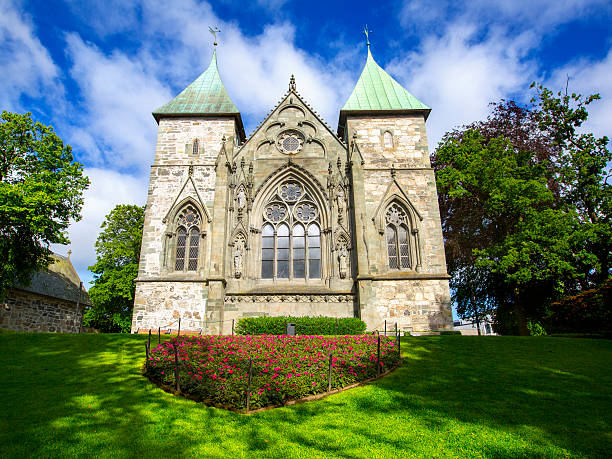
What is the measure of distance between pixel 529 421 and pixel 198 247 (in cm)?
1646

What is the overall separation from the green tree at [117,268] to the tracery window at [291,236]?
1361 cm

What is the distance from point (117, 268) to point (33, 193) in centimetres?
1236

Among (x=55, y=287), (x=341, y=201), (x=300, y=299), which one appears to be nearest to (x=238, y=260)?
(x=300, y=299)

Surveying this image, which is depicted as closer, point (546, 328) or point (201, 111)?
point (201, 111)

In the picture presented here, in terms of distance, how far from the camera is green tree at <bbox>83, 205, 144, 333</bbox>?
2930 centimetres

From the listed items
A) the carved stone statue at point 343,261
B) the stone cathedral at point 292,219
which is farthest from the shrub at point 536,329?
the carved stone statue at point 343,261

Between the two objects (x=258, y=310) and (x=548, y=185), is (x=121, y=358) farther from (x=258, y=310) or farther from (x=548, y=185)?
(x=548, y=185)

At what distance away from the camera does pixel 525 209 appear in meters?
21.5

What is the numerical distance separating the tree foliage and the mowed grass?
1009cm

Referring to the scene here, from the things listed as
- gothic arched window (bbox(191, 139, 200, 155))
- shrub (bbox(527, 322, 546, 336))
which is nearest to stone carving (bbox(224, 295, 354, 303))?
gothic arched window (bbox(191, 139, 200, 155))

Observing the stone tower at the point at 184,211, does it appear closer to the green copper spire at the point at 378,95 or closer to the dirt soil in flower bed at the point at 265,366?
the dirt soil in flower bed at the point at 265,366

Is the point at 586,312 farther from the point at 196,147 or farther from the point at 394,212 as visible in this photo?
the point at 196,147

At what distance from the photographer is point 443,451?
6230 mm

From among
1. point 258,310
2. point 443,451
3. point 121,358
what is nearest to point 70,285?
point 258,310
